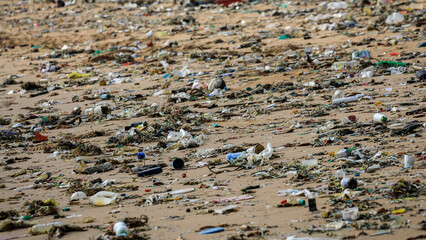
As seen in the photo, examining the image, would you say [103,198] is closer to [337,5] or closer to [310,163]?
[310,163]

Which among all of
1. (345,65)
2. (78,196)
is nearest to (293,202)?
(78,196)

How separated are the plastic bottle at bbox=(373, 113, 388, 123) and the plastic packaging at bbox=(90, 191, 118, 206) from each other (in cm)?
277

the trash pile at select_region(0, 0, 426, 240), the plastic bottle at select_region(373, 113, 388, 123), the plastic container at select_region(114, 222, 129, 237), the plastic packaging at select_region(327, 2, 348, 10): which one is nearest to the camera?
the plastic container at select_region(114, 222, 129, 237)

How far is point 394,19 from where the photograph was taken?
1134 centimetres

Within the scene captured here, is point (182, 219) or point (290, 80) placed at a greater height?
point (182, 219)

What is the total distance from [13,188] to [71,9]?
14821 millimetres

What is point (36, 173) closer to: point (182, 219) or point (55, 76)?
point (182, 219)

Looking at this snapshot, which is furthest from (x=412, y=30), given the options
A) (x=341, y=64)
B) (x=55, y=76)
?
(x=55, y=76)

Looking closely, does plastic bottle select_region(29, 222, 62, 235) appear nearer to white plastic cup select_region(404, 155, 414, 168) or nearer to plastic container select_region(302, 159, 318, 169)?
plastic container select_region(302, 159, 318, 169)

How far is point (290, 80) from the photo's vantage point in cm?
823

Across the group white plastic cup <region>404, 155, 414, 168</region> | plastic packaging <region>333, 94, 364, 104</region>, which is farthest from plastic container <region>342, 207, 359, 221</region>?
plastic packaging <region>333, 94, 364, 104</region>

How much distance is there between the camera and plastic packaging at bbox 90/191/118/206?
412cm

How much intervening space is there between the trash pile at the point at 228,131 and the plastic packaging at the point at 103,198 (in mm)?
11

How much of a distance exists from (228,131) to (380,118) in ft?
5.50
